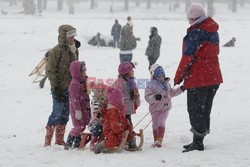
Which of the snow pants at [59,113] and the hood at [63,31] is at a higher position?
the hood at [63,31]

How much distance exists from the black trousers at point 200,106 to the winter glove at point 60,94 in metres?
2.07

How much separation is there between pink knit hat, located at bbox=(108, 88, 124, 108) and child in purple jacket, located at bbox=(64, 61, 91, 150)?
1.82ft

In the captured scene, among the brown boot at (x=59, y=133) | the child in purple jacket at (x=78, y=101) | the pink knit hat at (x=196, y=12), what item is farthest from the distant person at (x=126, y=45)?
the pink knit hat at (x=196, y=12)

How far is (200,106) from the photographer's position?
250 inches

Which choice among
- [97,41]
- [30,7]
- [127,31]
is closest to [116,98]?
[127,31]

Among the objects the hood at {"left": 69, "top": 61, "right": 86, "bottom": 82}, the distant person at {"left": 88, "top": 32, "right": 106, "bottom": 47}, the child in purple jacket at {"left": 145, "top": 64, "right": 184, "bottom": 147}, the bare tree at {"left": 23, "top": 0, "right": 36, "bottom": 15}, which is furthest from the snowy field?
the bare tree at {"left": 23, "top": 0, "right": 36, "bottom": 15}

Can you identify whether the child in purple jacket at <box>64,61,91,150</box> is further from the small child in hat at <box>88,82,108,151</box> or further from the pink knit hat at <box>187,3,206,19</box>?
the pink knit hat at <box>187,3,206,19</box>

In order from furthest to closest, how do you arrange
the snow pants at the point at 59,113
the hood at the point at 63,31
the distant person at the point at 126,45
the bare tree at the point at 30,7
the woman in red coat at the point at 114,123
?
the bare tree at the point at 30,7, the distant person at the point at 126,45, the snow pants at the point at 59,113, the hood at the point at 63,31, the woman in red coat at the point at 114,123

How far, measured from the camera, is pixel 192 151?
624 centimetres

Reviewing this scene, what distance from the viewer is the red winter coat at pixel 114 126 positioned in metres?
6.50

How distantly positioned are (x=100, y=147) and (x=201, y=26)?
2226 millimetres

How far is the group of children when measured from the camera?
6.59 m

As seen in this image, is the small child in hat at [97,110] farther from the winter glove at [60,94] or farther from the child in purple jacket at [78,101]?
the winter glove at [60,94]

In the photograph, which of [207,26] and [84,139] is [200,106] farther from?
[84,139]
